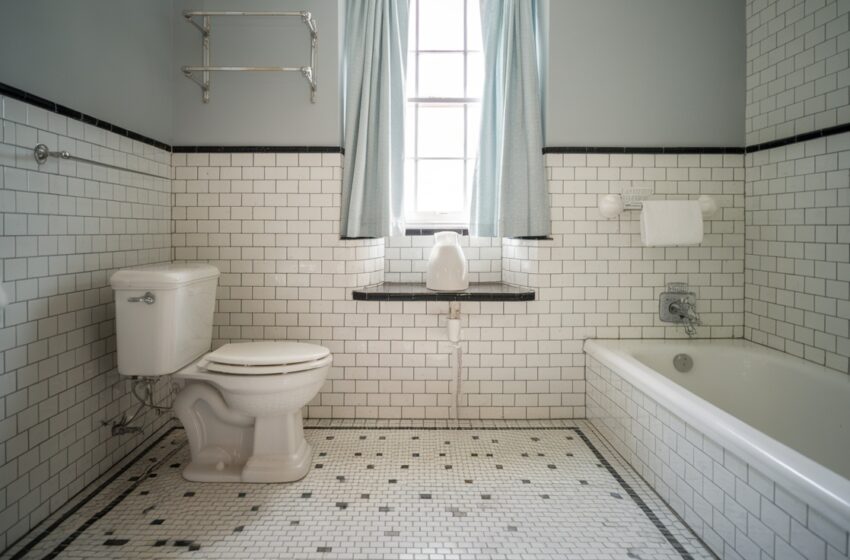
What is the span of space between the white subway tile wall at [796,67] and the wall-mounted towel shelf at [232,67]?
91.9 inches

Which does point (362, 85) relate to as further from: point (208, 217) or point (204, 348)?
point (204, 348)

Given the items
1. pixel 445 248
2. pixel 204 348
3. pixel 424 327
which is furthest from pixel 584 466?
pixel 204 348

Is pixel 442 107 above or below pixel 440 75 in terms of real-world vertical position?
below

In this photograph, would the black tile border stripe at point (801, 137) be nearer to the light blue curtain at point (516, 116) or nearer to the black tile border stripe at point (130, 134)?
the light blue curtain at point (516, 116)

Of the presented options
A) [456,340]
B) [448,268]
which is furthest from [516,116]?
[456,340]

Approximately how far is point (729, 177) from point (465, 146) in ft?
4.89

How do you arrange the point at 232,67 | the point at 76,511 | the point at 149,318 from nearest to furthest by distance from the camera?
the point at 76,511
the point at 149,318
the point at 232,67

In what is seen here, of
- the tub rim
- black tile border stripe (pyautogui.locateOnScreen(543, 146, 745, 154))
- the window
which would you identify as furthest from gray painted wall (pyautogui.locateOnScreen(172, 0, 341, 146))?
the tub rim

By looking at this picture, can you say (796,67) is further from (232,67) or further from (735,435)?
(232,67)

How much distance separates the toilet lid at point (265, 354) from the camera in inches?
78.7

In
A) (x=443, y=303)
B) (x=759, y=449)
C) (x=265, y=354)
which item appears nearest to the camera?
(x=759, y=449)

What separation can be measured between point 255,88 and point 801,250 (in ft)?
9.43

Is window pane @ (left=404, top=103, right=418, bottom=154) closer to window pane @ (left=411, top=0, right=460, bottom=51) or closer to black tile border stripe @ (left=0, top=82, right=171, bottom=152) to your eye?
window pane @ (left=411, top=0, right=460, bottom=51)

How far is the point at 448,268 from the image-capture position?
2.69 m
